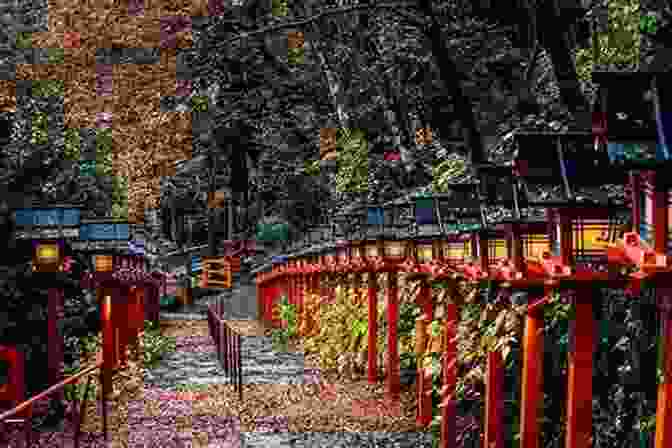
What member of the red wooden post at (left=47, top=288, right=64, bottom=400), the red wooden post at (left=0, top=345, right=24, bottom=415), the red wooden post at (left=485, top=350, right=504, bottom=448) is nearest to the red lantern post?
the red wooden post at (left=47, top=288, right=64, bottom=400)

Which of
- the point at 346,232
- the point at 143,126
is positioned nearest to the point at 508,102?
the point at 346,232

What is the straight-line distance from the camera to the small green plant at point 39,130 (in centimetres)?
1717

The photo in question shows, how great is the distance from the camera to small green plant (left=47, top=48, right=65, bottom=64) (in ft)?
81.5

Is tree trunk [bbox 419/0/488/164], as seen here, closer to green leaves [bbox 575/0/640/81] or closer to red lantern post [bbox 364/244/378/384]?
green leaves [bbox 575/0/640/81]

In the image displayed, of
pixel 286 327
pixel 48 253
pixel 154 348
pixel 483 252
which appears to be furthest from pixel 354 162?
pixel 483 252

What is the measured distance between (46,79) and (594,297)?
57.3 feet

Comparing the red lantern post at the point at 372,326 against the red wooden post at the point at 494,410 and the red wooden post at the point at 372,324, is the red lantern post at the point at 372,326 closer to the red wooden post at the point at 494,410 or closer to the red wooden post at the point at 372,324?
the red wooden post at the point at 372,324

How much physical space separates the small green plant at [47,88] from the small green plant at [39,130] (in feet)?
9.49

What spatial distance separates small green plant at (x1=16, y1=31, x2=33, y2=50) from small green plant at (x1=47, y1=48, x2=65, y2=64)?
0.52 metres

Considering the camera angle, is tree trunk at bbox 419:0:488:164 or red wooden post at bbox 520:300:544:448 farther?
tree trunk at bbox 419:0:488:164

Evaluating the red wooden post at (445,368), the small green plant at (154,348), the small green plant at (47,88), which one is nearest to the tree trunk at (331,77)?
the small green plant at (47,88)

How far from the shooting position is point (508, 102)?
68.4 ft

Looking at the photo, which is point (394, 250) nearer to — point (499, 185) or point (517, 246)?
point (499, 185)

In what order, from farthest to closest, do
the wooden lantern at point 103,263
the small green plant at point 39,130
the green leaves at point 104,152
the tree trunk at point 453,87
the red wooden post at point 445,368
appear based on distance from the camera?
the green leaves at point 104,152 < the small green plant at point 39,130 < the wooden lantern at point 103,263 < the tree trunk at point 453,87 < the red wooden post at point 445,368
